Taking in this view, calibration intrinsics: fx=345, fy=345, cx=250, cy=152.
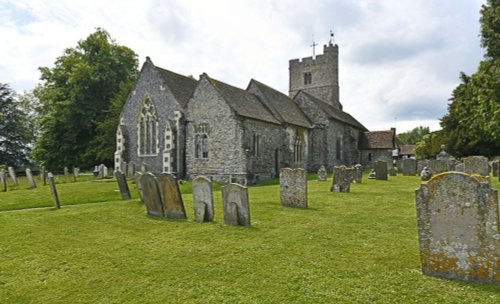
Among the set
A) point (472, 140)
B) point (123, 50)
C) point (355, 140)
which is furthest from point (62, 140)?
point (472, 140)

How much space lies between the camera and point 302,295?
4.39 meters

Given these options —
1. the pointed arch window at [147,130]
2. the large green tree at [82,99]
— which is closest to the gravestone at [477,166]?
the pointed arch window at [147,130]

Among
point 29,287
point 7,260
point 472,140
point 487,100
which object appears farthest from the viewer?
point 472,140

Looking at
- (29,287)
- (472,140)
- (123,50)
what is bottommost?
(29,287)

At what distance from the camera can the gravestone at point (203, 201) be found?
8.78 meters

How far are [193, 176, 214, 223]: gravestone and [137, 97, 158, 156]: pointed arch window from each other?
18.4 metres

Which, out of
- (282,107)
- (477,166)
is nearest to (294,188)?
(477,166)

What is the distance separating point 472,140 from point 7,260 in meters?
36.3

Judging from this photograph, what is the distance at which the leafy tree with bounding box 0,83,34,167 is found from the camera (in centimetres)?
4247

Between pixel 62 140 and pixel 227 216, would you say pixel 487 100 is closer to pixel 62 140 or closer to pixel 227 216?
pixel 227 216

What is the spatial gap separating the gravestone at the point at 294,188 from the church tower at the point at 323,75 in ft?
119

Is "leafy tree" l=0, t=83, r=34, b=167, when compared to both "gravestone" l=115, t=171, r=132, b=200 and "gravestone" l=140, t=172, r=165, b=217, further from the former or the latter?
"gravestone" l=140, t=172, r=165, b=217

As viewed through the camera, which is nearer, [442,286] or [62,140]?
[442,286]

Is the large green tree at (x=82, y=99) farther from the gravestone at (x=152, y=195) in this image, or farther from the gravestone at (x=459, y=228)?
the gravestone at (x=459, y=228)
